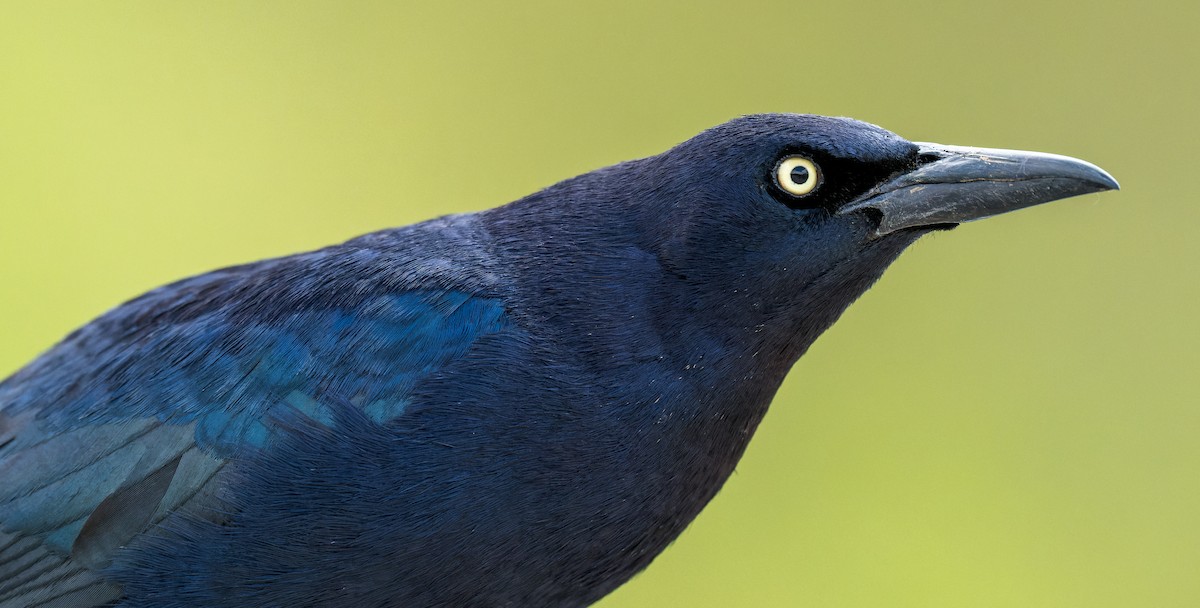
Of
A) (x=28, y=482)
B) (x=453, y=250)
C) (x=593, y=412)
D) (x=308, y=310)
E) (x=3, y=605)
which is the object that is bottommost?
(x=3, y=605)

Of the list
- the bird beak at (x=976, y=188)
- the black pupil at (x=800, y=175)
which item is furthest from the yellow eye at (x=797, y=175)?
the bird beak at (x=976, y=188)

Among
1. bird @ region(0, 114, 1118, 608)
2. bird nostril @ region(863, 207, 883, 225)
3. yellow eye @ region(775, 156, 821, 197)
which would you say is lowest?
bird @ region(0, 114, 1118, 608)

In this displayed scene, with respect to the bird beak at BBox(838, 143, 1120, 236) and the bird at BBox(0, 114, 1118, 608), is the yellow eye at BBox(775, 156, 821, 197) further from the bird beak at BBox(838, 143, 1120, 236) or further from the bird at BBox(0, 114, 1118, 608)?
the bird beak at BBox(838, 143, 1120, 236)

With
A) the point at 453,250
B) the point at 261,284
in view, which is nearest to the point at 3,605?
the point at 261,284

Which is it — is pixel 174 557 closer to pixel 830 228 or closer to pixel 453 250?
pixel 453 250

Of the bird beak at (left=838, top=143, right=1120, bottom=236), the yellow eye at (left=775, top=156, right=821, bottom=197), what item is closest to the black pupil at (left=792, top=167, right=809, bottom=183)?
the yellow eye at (left=775, top=156, right=821, bottom=197)

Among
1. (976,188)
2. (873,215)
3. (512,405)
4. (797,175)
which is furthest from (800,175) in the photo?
(512,405)

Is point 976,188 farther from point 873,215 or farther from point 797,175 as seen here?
point 797,175
